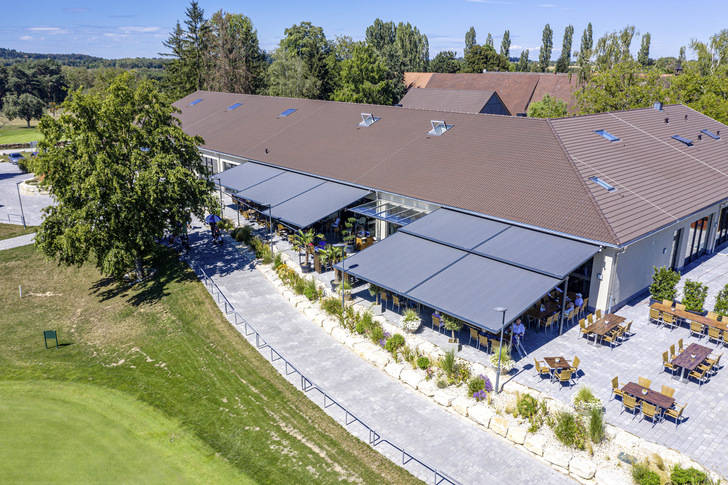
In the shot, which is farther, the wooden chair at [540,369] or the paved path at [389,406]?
the wooden chair at [540,369]

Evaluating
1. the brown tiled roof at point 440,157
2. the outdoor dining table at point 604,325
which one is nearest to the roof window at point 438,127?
the brown tiled roof at point 440,157

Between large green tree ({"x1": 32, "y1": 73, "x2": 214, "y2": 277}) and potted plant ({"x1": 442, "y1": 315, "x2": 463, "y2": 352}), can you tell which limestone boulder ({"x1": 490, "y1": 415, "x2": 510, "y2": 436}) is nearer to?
potted plant ({"x1": 442, "y1": 315, "x2": 463, "y2": 352})

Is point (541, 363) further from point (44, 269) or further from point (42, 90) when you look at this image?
point (42, 90)

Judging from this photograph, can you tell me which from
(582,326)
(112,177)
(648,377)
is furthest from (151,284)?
(648,377)

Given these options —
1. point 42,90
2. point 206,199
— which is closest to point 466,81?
point 206,199

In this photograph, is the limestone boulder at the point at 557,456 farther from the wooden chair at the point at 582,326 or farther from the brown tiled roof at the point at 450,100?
the brown tiled roof at the point at 450,100

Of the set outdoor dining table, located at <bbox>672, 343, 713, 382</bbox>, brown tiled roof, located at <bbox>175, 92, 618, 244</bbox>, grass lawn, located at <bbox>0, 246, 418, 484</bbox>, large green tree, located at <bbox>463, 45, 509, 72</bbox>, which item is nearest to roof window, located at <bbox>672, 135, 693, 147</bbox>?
brown tiled roof, located at <bbox>175, 92, 618, 244</bbox>
